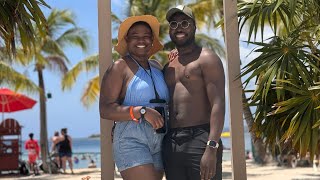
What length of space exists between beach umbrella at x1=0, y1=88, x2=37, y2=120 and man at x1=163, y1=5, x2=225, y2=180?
1369 centimetres

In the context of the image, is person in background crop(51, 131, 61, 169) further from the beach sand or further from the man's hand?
the man's hand

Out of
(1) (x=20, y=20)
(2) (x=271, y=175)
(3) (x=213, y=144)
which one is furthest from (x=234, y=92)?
(2) (x=271, y=175)

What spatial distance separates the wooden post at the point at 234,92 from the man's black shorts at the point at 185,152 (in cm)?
53

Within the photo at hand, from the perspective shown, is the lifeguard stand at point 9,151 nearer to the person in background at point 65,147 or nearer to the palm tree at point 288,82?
the person in background at point 65,147

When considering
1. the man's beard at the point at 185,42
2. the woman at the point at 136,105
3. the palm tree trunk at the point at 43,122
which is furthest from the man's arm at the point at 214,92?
the palm tree trunk at the point at 43,122

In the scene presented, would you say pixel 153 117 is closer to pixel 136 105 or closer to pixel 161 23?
pixel 136 105

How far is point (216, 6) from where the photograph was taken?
15078 mm

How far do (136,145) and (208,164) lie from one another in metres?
0.46

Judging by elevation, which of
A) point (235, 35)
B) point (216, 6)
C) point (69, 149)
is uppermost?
point (216, 6)

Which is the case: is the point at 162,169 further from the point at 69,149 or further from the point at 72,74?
the point at 72,74

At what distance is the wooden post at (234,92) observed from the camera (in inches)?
143

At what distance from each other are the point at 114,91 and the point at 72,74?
15514mm

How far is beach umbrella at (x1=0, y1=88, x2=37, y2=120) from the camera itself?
16.3 metres

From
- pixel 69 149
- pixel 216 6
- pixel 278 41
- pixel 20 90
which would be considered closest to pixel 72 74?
pixel 20 90
